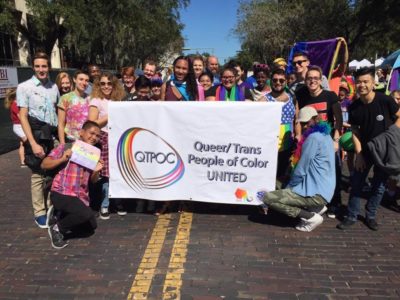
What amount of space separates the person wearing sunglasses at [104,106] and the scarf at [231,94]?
3.95 feet

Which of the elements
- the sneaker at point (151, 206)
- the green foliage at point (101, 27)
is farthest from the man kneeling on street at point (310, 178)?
the green foliage at point (101, 27)

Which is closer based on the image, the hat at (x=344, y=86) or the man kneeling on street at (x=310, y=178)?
the man kneeling on street at (x=310, y=178)

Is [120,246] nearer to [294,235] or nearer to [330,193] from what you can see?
[294,235]

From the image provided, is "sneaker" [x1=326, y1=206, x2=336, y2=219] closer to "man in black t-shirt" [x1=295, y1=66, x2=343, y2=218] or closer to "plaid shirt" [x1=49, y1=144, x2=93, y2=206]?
"man in black t-shirt" [x1=295, y1=66, x2=343, y2=218]

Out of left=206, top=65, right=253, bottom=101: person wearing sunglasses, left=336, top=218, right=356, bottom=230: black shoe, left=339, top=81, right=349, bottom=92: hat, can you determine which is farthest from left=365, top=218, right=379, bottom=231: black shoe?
left=339, top=81, right=349, bottom=92: hat

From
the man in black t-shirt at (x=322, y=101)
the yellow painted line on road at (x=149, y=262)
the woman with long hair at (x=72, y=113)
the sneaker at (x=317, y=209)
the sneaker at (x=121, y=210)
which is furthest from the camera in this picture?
the sneaker at (x=121, y=210)

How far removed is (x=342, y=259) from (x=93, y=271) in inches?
90.9

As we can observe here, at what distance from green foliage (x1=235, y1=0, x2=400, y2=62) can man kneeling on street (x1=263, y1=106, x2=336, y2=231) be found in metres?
22.5

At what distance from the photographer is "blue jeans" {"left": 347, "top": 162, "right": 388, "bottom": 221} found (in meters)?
4.24

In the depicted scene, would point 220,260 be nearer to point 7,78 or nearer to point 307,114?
point 307,114

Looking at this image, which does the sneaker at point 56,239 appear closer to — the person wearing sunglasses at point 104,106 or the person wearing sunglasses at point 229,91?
the person wearing sunglasses at point 104,106

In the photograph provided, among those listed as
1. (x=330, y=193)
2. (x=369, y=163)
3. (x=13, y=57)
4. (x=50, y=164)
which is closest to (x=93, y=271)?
(x=50, y=164)

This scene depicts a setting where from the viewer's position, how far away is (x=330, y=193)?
409 centimetres

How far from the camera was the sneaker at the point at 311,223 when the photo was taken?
411 centimetres
